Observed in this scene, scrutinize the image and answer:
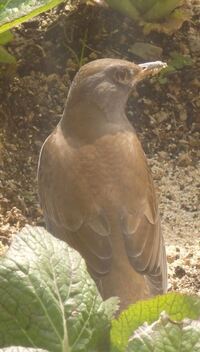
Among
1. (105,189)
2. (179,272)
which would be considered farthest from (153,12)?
(105,189)

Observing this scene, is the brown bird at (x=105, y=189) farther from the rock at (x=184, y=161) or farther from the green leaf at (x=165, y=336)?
the green leaf at (x=165, y=336)

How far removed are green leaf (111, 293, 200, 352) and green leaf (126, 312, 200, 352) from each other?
108 mm

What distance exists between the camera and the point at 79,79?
3598 millimetres

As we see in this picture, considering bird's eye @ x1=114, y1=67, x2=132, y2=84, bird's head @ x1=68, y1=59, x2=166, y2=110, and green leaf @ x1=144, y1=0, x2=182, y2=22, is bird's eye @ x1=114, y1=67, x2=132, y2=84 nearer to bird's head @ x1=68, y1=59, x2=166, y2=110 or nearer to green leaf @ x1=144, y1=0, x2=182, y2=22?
bird's head @ x1=68, y1=59, x2=166, y2=110

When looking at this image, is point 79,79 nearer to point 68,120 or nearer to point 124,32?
point 68,120

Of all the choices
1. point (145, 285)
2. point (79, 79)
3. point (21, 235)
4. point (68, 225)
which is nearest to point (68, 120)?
point (79, 79)

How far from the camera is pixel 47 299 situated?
1382 millimetres

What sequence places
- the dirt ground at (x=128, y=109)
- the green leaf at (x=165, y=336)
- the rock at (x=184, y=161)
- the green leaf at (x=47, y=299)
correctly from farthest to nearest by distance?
the rock at (x=184, y=161) < the dirt ground at (x=128, y=109) < the green leaf at (x=47, y=299) < the green leaf at (x=165, y=336)

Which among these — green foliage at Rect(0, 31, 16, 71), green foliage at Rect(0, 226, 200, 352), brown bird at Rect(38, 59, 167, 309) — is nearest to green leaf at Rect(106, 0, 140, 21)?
green foliage at Rect(0, 31, 16, 71)

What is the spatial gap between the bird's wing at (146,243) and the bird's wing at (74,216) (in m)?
0.08

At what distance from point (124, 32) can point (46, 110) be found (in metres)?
0.66

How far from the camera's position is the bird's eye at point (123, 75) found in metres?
3.63

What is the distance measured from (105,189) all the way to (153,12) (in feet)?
5.58

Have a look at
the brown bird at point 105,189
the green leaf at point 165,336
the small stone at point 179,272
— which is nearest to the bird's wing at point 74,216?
the brown bird at point 105,189
